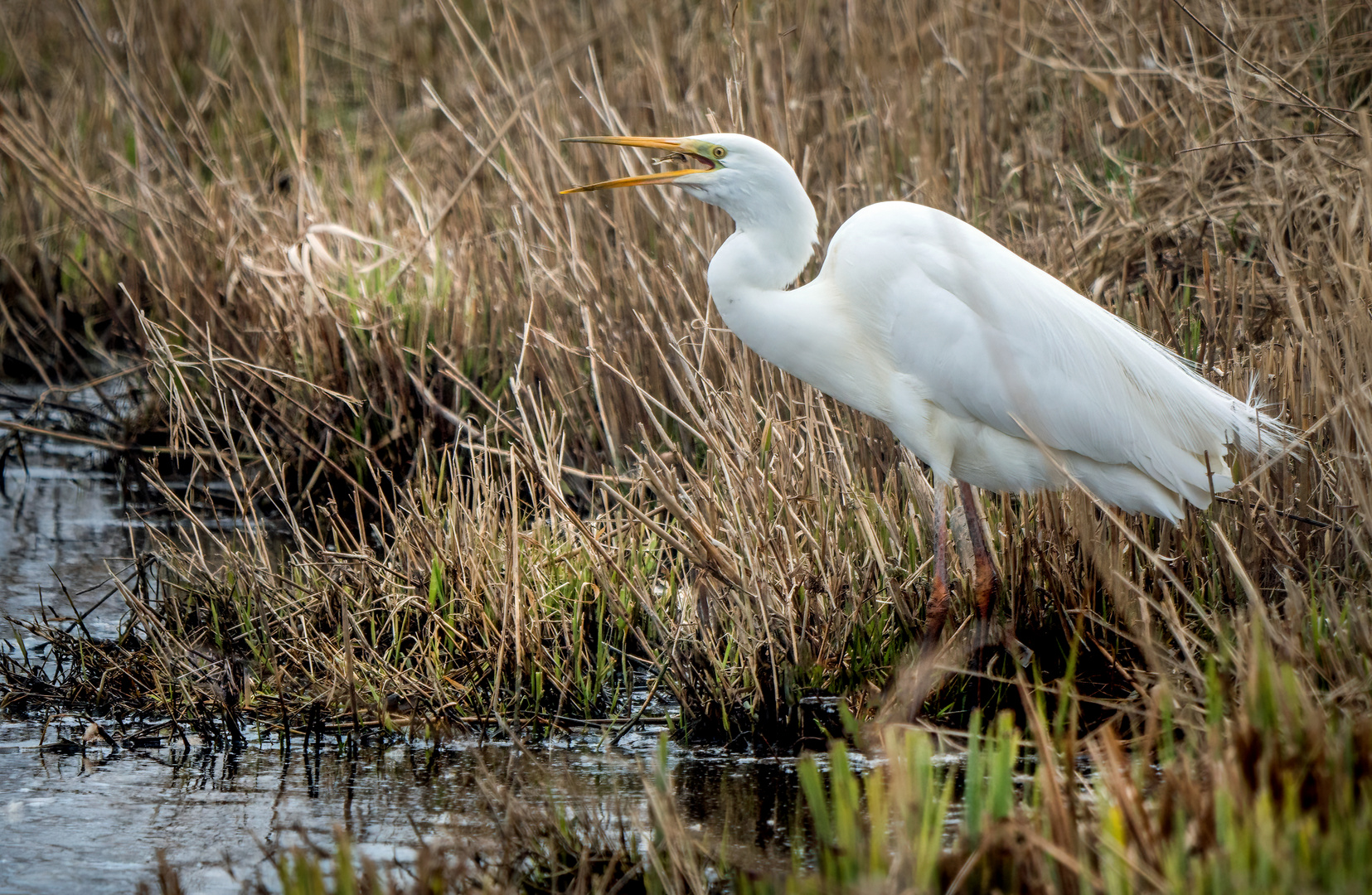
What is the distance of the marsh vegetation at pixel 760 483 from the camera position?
1995 millimetres

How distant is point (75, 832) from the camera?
8.40 ft

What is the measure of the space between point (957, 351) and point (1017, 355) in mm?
144

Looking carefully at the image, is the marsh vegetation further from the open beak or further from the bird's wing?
the open beak

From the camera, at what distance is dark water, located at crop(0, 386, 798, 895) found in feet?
7.95

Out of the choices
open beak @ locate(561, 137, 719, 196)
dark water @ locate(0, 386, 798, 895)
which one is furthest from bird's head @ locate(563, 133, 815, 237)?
dark water @ locate(0, 386, 798, 895)

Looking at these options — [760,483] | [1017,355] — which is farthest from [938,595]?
[1017,355]

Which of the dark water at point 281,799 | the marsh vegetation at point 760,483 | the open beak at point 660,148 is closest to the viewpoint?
the marsh vegetation at point 760,483

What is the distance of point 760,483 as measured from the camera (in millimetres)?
3182

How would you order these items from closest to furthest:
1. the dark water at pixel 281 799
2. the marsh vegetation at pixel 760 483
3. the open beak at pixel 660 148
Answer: the marsh vegetation at pixel 760 483 < the dark water at pixel 281 799 < the open beak at pixel 660 148

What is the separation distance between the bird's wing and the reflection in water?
0.98m

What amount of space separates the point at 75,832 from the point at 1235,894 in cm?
202

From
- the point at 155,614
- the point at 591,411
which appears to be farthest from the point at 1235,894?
the point at 591,411

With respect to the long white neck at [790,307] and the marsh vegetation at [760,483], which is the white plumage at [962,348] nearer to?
the long white neck at [790,307]

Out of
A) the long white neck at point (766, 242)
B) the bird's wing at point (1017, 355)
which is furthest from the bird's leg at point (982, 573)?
the long white neck at point (766, 242)
